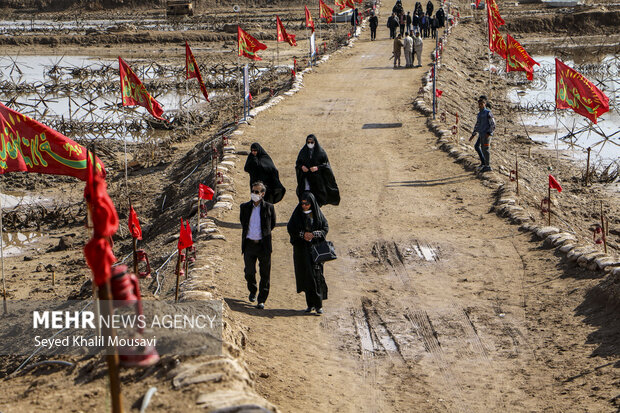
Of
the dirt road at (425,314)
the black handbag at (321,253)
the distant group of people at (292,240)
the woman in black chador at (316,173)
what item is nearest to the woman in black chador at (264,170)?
the woman in black chador at (316,173)

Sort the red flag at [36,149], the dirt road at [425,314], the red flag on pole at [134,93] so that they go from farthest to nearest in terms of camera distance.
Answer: the red flag on pole at [134,93]
the red flag at [36,149]
the dirt road at [425,314]

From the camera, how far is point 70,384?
7.73m

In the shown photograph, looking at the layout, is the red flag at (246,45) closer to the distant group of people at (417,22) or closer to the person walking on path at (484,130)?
the person walking on path at (484,130)

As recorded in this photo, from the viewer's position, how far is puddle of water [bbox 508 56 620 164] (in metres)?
23.7

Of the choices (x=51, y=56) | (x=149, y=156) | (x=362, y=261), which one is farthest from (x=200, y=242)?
(x=51, y=56)

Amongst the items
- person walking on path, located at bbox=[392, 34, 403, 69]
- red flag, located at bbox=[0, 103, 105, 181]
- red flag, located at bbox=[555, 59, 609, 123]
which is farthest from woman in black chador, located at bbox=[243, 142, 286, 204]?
person walking on path, located at bbox=[392, 34, 403, 69]

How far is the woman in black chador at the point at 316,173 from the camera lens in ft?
41.6

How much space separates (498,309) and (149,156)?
1363 cm

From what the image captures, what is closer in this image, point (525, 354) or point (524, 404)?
point (524, 404)

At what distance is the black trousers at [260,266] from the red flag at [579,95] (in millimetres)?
8437

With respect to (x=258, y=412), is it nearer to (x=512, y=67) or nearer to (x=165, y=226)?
(x=165, y=226)

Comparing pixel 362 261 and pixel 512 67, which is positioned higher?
pixel 512 67

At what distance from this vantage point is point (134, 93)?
16906 mm

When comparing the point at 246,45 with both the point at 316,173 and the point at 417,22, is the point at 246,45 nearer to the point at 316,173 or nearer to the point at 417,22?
the point at 316,173
